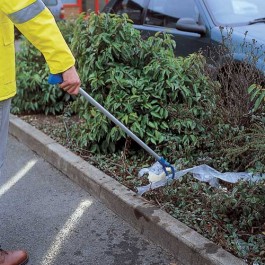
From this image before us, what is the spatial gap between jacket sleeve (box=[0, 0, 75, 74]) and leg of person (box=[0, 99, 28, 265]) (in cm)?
42

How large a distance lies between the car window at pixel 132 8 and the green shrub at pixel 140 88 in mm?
1723

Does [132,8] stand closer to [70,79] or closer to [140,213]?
[140,213]

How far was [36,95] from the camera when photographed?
20.7 feet

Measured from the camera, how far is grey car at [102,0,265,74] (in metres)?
5.39

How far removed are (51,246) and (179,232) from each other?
92 centimetres

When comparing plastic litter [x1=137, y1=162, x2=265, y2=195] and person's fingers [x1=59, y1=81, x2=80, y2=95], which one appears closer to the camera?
person's fingers [x1=59, y1=81, x2=80, y2=95]

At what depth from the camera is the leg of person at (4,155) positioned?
122 inches

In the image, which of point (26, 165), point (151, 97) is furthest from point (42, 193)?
point (151, 97)

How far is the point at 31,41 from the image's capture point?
2.91m

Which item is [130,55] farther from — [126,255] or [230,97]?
[126,255]

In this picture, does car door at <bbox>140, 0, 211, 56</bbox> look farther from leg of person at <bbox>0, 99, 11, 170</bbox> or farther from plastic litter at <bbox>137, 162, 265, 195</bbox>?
leg of person at <bbox>0, 99, 11, 170</bbox>

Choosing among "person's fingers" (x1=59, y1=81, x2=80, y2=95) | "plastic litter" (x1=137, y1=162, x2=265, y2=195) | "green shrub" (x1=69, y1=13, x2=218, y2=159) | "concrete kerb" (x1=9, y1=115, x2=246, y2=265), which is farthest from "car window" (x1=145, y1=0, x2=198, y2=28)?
"person's fingers" (x1=59, y1=81, x2=80, y2=95)

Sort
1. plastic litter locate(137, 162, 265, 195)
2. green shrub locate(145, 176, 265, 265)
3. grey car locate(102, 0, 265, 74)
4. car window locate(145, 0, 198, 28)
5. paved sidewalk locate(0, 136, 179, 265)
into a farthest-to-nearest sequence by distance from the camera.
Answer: car window locate(145, 0, 198, 28) → grey car locate(102, 0, 265, 74) → plastic litter locate(137, 162, 265, 195) → paved sidewalk locate(0, 136, 179, 265) → green shrub locate(145, 176, 265, 265)

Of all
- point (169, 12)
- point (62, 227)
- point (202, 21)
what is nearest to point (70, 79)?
point (62, 227)
